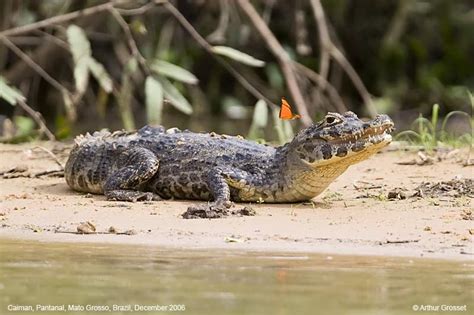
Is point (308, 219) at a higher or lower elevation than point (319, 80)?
lower

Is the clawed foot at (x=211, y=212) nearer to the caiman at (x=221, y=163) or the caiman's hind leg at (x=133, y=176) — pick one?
the caiman at (x=221, y=163)

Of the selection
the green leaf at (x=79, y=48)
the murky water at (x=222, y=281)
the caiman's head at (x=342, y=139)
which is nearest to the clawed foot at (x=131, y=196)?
the caiman's head at (x=342, y=139)

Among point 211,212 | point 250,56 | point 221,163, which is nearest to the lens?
point 211,212

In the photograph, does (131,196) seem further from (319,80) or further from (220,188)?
(319,80)

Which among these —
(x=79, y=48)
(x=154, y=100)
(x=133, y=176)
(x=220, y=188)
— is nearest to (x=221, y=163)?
(x=220, y=188)

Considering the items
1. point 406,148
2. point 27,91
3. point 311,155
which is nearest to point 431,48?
point 27,91

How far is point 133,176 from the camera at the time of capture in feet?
28.6

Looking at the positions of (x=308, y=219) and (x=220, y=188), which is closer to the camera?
(x=308, y=219)

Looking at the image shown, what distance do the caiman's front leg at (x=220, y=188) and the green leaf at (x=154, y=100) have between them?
3.01 meters

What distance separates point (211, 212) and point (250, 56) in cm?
961

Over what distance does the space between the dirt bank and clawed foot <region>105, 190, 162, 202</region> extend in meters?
0.09

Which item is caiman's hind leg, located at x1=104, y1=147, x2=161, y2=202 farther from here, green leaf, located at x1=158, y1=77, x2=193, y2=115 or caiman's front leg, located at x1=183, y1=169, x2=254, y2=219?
green leaf, located at x1=158, y1=77, x2=193, y2=115

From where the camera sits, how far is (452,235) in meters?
7.03

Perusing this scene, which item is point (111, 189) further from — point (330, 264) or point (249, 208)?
point (330, 264)
